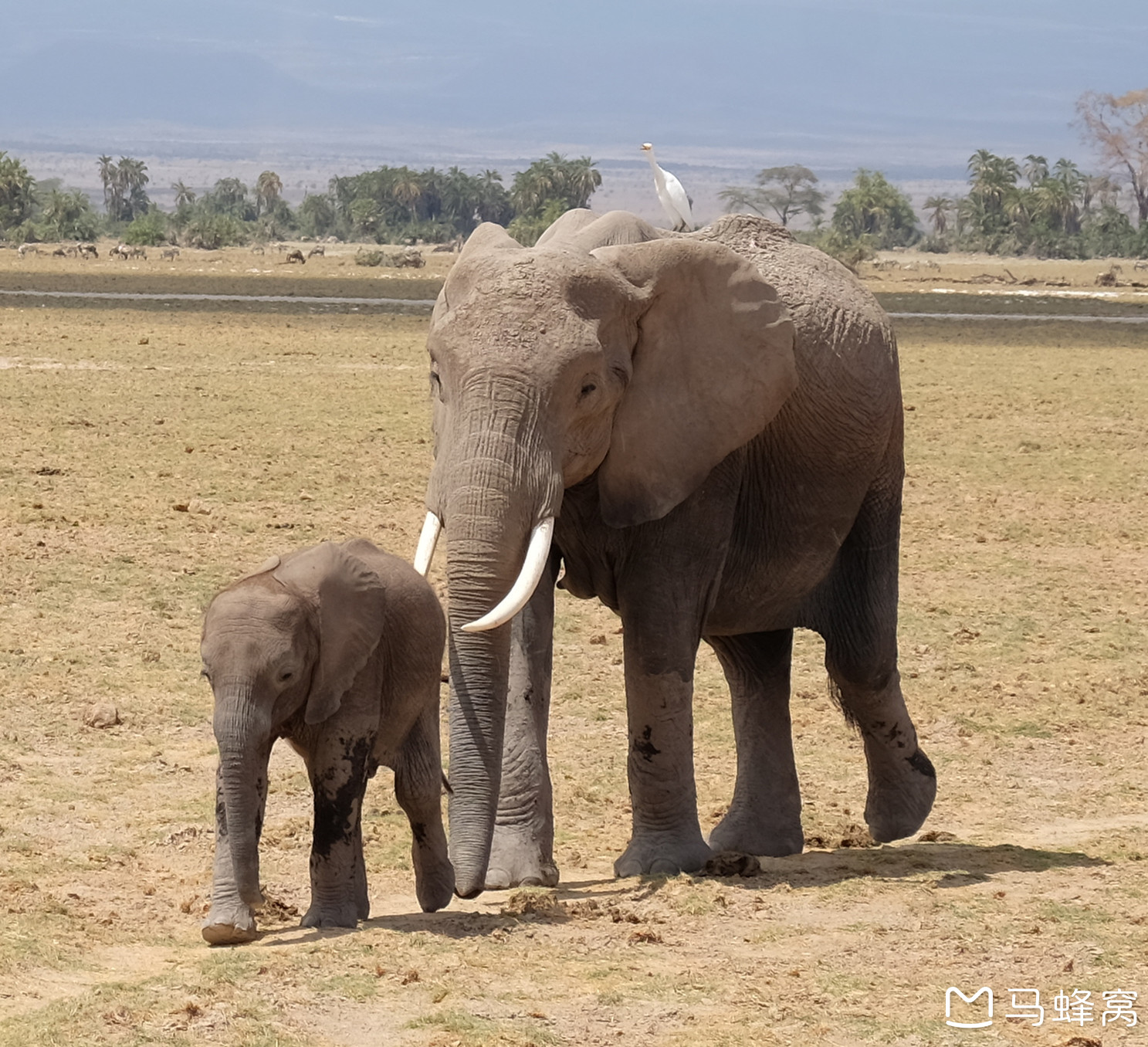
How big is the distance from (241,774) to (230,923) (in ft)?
1.69

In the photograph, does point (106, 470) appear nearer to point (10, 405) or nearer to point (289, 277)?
point (10, 405)

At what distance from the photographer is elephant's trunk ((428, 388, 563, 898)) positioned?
20.6 feet

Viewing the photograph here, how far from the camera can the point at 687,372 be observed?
707cm

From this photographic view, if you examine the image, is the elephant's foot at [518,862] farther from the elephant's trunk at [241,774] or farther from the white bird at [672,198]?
the white bird at [672,198]

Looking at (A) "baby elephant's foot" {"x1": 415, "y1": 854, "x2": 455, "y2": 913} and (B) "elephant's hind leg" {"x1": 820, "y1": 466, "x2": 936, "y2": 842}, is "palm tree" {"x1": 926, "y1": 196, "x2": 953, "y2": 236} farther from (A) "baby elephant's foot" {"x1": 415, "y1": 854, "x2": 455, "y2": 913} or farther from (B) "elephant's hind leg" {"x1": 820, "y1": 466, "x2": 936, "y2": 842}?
(A) "baby elephant's foot" {"x1": 415, "y1": 854, "x2": 455, "y2": 913}

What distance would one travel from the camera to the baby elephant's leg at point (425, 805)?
22.0ft

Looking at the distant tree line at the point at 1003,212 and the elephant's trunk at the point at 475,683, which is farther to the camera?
the distant tree line at the point at 1003,212

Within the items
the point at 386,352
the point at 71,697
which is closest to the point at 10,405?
the point at 386,352

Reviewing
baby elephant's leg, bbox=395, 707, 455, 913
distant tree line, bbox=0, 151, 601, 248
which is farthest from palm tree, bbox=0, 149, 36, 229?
baby elephant's leg, bbox=395, 707, 455, 913

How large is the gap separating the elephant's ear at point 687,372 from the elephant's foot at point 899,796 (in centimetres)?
183

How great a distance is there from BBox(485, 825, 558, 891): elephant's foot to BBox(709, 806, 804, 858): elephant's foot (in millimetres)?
1061

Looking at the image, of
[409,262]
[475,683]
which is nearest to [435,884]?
[475,683]

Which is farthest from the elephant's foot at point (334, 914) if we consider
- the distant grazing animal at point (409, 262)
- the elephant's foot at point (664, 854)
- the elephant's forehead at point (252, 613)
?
the distant grazing animal at point (409, 262)

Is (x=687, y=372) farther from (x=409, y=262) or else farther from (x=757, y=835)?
(x=409, y=262)
